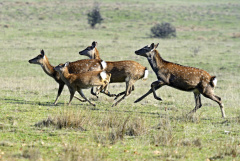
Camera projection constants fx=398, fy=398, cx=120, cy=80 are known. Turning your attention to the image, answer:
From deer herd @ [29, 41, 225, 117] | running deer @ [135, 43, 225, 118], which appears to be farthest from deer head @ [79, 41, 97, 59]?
running deer @ [135, 43, 225, 118]

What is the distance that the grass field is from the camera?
6.99m

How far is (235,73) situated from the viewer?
76.2 feet

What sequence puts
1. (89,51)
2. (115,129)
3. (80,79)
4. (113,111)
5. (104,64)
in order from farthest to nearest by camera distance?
(89,51), (104,64), (80,79), (113,111), (115,129)

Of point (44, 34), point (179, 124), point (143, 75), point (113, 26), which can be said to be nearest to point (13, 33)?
point (44, 34)

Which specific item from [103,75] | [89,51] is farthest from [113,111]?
[89,51]

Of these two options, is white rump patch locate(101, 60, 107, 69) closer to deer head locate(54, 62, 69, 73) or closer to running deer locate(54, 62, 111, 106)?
running deer locate(54, 62, 111, 106)

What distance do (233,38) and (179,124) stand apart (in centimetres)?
3373

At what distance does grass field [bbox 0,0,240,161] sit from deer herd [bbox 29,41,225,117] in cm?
60

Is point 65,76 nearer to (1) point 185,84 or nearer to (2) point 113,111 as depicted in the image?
(2) point 113,111

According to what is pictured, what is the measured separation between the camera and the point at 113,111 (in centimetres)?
1035

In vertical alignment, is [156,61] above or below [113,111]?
above

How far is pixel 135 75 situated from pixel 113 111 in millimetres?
2062

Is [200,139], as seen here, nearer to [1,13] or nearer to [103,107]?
[103,107]

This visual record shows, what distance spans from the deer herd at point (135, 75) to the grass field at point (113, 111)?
60 centimetres
